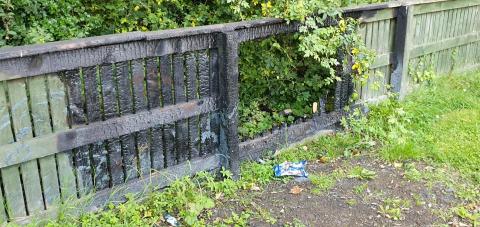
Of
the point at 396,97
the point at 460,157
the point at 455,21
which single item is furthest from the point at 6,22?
the point at 455,21

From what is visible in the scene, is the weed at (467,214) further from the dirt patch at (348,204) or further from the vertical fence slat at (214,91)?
the vertical fence slat at (214,91)

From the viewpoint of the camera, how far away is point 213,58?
4078mm

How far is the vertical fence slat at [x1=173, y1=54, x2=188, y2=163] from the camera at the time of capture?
3.89 m

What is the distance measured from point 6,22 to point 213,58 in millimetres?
2668

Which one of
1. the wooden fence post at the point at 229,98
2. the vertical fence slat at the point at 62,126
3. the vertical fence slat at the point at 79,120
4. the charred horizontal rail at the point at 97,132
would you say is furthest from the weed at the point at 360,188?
the vertical fence slat at the point at 62,126

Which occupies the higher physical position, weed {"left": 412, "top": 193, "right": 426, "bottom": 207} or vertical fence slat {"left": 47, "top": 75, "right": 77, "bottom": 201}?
vertical fence slat {"left": 47, "top": 75, "right": 77, "bottom": 201}

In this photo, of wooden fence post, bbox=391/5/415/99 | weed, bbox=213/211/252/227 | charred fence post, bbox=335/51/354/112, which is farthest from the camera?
wooden fence post, bbox=391/5/415/99

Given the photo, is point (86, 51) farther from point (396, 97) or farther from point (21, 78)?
point (396, 97)

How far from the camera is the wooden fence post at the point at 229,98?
406cm

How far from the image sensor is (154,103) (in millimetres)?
3826

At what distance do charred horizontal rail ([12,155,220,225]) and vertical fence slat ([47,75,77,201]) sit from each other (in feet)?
0.35

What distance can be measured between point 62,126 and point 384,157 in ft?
10.1

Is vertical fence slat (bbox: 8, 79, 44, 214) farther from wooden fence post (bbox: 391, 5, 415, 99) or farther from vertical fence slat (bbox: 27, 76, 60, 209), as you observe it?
wooden fence post (bbox: 391, 5, 415, 99)

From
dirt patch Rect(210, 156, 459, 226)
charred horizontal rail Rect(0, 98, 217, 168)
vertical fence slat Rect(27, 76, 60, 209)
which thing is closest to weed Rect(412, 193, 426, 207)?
dirt patch Rect(210, 156, 459, 226)
